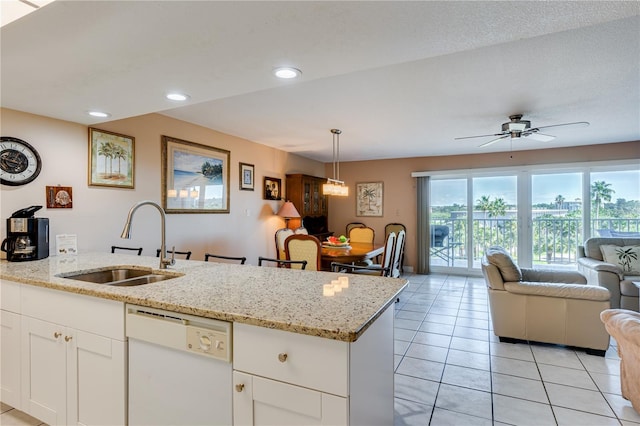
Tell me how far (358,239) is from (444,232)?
6.34 feet

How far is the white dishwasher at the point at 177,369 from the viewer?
4.09 feet

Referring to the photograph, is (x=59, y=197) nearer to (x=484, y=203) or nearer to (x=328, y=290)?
(x=328, y=290)

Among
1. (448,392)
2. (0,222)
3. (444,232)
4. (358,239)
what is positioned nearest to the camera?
(448,392)

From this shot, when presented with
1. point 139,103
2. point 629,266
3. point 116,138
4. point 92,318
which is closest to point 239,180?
point 116,138

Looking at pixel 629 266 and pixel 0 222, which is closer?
pixel 0 222

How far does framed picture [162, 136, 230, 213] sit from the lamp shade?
41.8 inches

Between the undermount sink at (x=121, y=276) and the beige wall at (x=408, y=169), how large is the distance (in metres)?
5.26

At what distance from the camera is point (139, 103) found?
2436 millimetres

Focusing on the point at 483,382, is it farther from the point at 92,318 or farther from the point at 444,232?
the point at 444,232

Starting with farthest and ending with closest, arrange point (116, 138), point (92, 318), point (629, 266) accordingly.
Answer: point (629, 266), point (116, 138), point (92, 318)

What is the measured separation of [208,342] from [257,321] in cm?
27

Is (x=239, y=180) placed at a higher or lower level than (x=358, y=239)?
higher

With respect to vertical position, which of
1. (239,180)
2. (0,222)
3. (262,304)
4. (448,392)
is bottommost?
(448,392)

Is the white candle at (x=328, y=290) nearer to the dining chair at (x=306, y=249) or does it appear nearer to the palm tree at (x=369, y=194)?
the dining chair at (x=306, y=249)
